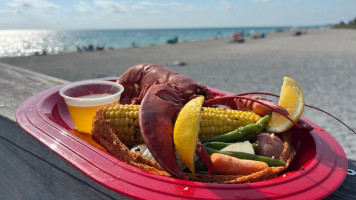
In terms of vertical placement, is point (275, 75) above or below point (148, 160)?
below

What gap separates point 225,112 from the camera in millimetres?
1957

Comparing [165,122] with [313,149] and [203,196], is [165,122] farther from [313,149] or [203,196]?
[313,149]

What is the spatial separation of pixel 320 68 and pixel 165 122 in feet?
53.5

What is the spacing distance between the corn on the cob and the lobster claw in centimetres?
45

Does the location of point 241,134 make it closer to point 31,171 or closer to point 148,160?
point 148,160

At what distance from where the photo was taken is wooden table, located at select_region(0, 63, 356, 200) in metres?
1.39

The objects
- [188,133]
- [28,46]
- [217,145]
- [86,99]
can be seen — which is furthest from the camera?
[28,46]

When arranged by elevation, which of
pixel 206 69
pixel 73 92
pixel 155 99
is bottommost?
pixel 206 69

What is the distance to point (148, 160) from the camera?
55.5 inches

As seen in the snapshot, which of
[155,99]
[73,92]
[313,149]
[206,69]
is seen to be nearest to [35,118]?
[73,92]

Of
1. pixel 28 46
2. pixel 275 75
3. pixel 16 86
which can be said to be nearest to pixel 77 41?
pixel 28 46

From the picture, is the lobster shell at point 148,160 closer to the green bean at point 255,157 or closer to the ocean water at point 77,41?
the green bean at point 255,157

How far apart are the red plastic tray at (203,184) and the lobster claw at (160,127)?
4.5 inches

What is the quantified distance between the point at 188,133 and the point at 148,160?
0.35 m
